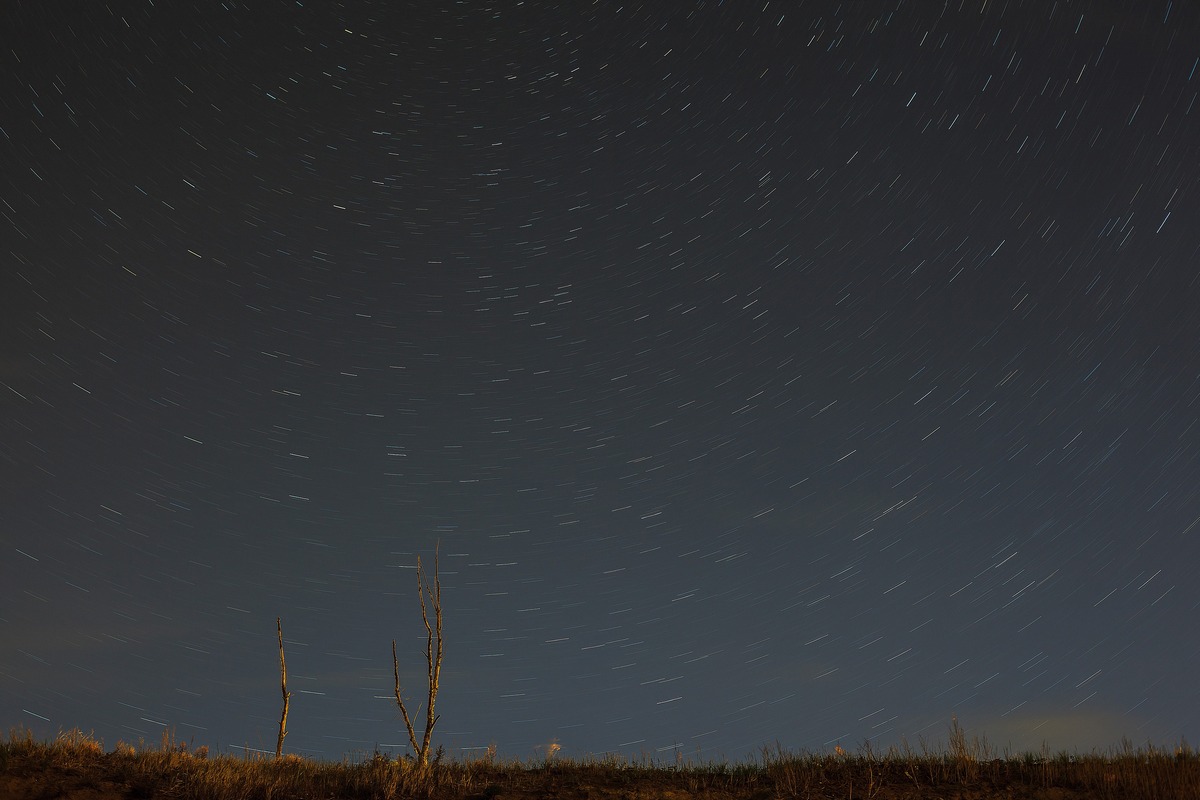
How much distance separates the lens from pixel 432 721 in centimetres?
1812

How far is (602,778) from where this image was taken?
15.0 meters

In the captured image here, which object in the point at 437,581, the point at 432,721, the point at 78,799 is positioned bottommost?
the point at 78,799

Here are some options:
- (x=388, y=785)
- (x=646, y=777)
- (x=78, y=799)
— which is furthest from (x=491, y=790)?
(x=78, y=799)

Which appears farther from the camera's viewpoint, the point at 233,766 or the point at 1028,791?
the point at 233,766

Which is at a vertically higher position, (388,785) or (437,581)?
(437,581)

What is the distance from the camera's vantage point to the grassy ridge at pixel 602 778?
13727mm

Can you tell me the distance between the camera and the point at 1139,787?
13.5m

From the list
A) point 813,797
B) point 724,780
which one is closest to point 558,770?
point 724,780

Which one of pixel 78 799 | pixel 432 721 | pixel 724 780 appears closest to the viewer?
pixel 78 799

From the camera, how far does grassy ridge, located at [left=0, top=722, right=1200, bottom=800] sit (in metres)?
13.7

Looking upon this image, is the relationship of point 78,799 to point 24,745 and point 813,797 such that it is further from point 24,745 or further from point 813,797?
point 813,797

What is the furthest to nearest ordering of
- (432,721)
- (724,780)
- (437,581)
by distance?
(437,581) < (432,721) < (724,780)

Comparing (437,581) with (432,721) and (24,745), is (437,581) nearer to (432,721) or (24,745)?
(432,721)

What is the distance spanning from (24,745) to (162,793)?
2.93 meters
